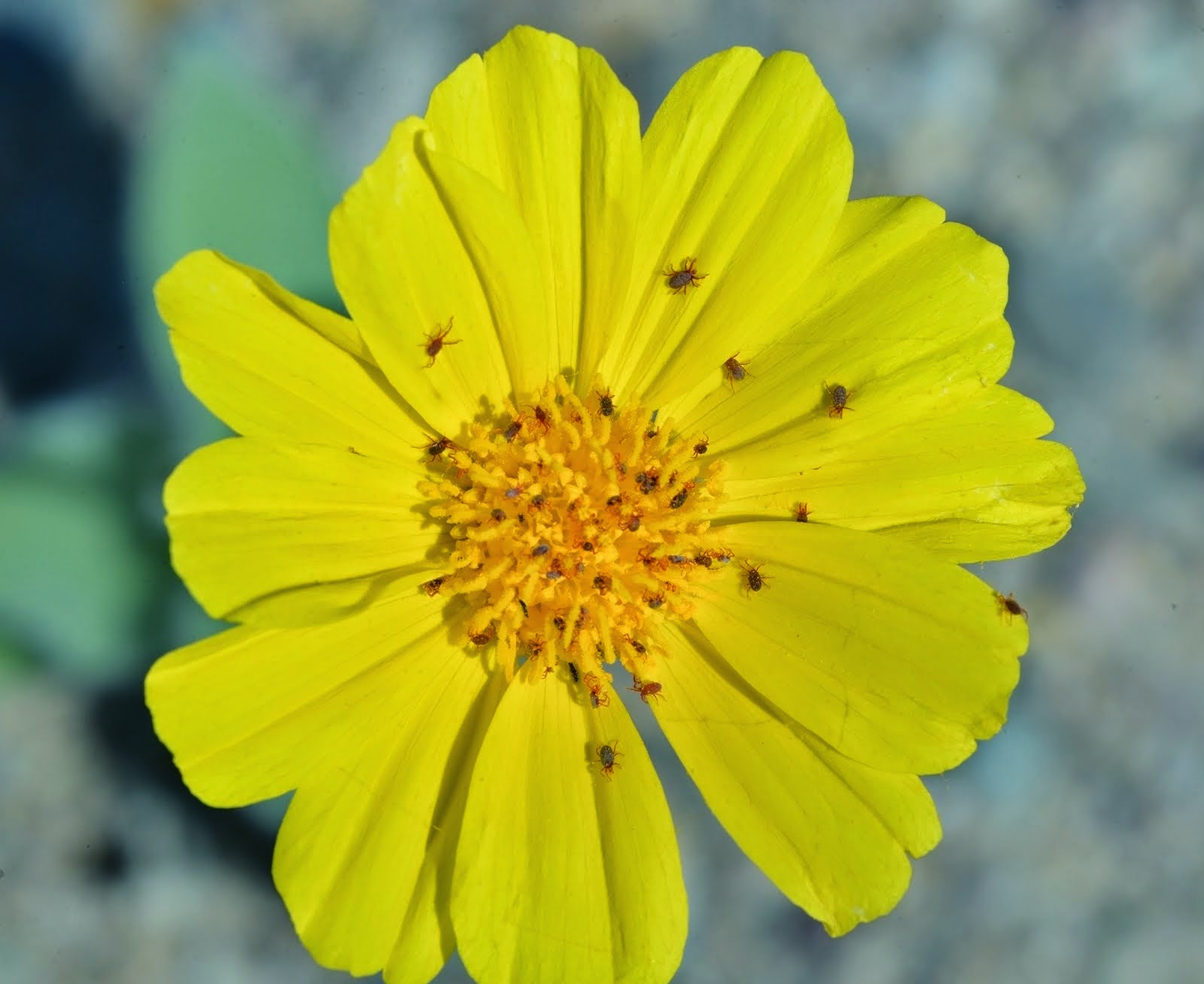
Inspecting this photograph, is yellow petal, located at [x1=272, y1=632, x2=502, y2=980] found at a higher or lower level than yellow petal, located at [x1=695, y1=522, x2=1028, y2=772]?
lower

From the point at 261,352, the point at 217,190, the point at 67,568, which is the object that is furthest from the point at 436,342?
the point at 67,568

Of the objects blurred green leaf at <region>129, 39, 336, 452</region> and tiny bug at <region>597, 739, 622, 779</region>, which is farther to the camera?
blurred green leaf at <region>129, 39, 336, 452</region>

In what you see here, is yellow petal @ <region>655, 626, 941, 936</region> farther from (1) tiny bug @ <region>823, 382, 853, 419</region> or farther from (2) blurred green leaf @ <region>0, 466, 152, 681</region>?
(2) blurred green leaf @ <region>0, 466, 152, 681</region>

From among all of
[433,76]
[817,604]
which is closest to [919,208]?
[817,604]

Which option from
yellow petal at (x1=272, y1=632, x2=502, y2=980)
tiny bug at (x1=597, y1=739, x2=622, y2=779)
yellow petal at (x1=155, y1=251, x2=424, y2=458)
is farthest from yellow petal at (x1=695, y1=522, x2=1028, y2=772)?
yellow petal at (x1=155, y1=251, x2=424, y2=458)

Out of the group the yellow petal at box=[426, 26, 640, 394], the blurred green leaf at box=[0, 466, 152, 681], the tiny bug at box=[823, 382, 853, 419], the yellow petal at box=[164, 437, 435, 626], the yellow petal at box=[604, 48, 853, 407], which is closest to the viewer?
the yellow petal at box=[164, 437, 435, 626]

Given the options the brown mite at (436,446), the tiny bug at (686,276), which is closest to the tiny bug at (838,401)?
the tiny bug at (686,276)

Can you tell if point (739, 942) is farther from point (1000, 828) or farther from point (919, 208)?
point (919, 208)
